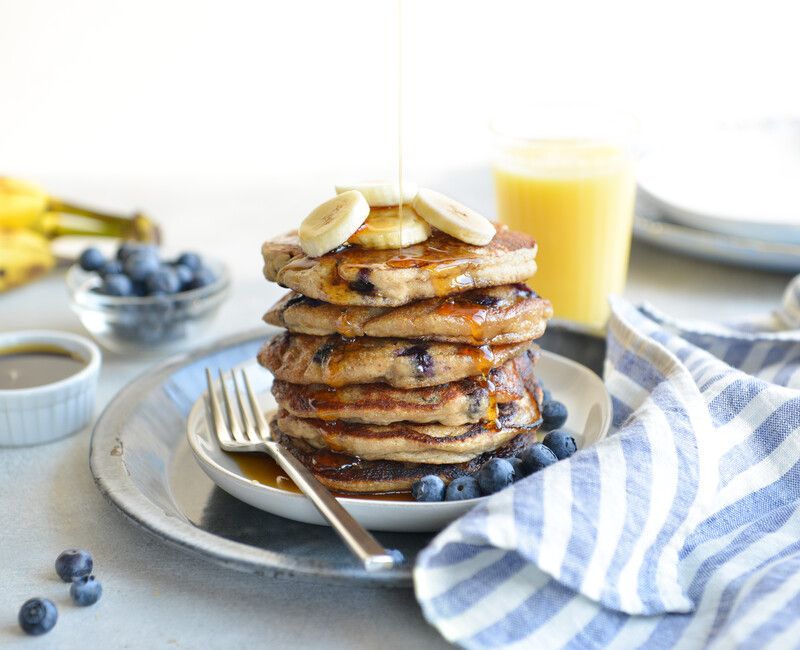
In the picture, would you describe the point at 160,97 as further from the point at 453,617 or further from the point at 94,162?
the point at 453,617

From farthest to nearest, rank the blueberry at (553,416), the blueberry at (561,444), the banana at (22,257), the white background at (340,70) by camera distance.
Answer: the white background at (340,70) < the banana at (22,257) < the blueberry at (553,416) < the blueberry at (561,444)

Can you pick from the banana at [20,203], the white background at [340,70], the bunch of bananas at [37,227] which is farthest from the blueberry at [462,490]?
the white background at [340,70]

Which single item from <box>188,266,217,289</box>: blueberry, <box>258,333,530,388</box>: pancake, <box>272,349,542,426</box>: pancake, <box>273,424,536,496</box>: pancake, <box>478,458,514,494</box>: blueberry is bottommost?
<box>188,266,217,289</box>: blueberry

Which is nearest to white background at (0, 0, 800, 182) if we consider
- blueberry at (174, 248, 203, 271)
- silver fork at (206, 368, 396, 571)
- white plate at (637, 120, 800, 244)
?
white plate at (637, 120, 800, 244)

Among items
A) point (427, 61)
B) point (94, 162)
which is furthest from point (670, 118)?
point (94, 162)

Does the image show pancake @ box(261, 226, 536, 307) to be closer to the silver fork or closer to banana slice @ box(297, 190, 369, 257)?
banana slice @ box(297, 190, 369, 257)

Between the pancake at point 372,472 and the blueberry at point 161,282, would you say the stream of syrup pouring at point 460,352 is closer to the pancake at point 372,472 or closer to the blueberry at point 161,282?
the pancake at point 372,472
